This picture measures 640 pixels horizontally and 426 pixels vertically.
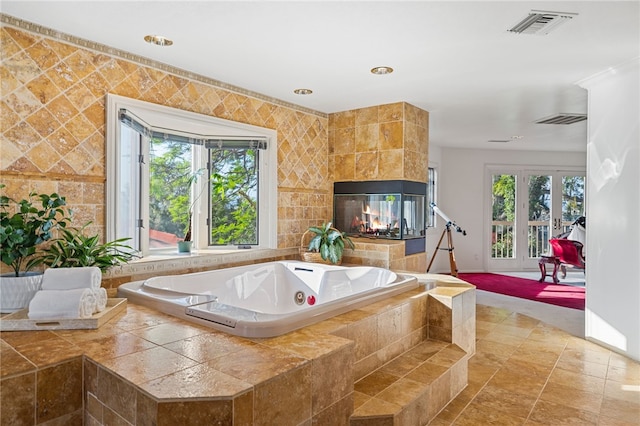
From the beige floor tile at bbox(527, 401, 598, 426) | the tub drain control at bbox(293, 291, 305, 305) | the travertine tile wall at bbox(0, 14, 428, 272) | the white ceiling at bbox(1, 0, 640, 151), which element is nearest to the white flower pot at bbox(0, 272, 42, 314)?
the travertine tile wall at bbox(0, 14, 428, 272)

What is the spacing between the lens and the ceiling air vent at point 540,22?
2.14m

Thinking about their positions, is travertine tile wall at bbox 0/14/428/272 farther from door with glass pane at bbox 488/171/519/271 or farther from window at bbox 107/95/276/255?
door with glass pane at bbox 488/171/519/271

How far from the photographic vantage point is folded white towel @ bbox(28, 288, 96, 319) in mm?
1904

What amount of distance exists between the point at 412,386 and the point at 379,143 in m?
2.60

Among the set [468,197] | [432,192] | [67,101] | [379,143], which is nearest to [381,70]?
[379,143]

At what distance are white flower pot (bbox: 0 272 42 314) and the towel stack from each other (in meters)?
0.07

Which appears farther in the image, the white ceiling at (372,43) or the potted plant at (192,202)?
the potted plant at (192,202)

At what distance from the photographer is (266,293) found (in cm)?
346

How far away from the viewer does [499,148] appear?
23.0ft

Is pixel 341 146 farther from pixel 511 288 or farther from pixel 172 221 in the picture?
pixel 511 288

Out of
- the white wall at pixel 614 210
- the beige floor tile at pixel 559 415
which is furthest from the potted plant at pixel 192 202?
A: the white wall at pixel 614 210

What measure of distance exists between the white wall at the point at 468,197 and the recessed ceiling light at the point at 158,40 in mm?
5371

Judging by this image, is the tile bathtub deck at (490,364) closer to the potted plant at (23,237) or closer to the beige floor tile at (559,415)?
the beige floor tile at (559,415)

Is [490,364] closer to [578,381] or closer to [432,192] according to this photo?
[578,381]
